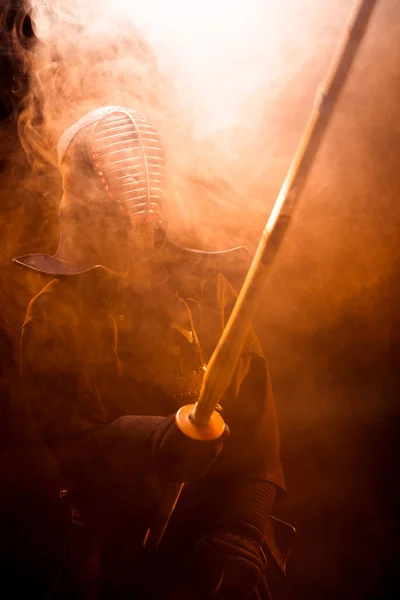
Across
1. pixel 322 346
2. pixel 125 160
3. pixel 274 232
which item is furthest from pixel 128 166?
pixel 322 346

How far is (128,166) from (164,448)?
1585mm

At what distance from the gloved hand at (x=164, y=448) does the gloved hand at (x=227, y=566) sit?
0.59m

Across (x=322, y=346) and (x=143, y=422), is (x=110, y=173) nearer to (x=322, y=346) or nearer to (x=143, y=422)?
(x=143, y=422)

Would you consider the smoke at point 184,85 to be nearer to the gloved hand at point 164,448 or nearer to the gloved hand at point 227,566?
the gloved hand at point 164,448

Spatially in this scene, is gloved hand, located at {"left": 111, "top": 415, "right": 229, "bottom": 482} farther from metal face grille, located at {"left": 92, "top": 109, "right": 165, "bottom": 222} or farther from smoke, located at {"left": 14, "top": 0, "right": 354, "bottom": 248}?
smoke, located at {"left": 14, "top": 0, "right": 354, "bottom": 248}

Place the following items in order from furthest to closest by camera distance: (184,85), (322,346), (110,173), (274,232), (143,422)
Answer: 1. (322,346)
2. (184,85)
3. (110,173)
4. (143,422)
5. (274,232)

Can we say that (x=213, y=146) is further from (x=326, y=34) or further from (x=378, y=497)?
(x=378, y=497)

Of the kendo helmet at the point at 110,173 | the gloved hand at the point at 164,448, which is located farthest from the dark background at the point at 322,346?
the gloved hand at the point at 164,448

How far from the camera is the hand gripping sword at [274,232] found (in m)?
0.87

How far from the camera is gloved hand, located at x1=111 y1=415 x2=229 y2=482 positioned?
1.24 m

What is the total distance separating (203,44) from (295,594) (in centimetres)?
461

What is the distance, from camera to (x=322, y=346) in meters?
3.36

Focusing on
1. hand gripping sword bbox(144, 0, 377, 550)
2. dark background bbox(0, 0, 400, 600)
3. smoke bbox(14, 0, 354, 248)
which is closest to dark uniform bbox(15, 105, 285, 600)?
hand gripping sword bbox(144, 0, 377, 550)

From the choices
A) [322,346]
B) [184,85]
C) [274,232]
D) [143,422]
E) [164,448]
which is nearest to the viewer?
[274,232]
